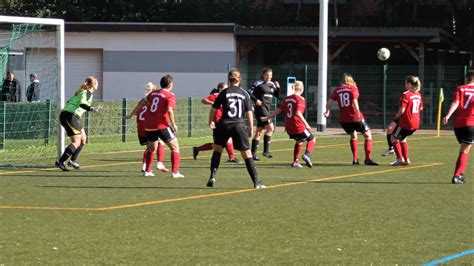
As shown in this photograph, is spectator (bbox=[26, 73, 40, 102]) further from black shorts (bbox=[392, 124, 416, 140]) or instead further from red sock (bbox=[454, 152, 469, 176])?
red sock (bbox=[454, 152, 469, 176])

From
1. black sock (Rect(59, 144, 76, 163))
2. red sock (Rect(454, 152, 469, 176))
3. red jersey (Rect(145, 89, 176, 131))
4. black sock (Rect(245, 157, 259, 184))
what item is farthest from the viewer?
black sock (Rect(59, 144, 76, 163))

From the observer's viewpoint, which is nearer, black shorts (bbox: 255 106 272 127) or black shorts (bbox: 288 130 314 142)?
black shorts (bbox: 288 130 314 142)

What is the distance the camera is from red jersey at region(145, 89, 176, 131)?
17.2 metres

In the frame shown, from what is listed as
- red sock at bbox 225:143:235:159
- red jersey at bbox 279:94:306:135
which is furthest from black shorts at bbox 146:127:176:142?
red jersey at bbox 279:94:306:135

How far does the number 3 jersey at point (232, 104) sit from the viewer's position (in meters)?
15.4

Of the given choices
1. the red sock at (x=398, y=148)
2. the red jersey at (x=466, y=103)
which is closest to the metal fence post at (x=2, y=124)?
the red sock at (x=398, y=148)

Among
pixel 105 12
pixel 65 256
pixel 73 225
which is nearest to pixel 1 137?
pixel 73 225

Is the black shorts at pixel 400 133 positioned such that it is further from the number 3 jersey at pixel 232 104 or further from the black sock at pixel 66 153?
the black sock at pixel 66 153

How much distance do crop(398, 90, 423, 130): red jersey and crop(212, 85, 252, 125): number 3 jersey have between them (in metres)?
5.42

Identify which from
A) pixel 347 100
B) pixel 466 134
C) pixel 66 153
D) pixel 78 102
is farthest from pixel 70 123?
A: pixel 466 134

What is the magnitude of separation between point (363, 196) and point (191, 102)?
17.7 meters

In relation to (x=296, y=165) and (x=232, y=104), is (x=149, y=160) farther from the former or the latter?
(x=296, y=165)

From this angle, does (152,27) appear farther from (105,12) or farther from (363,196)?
(363,196)

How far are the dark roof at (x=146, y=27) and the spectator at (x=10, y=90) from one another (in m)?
13.1
